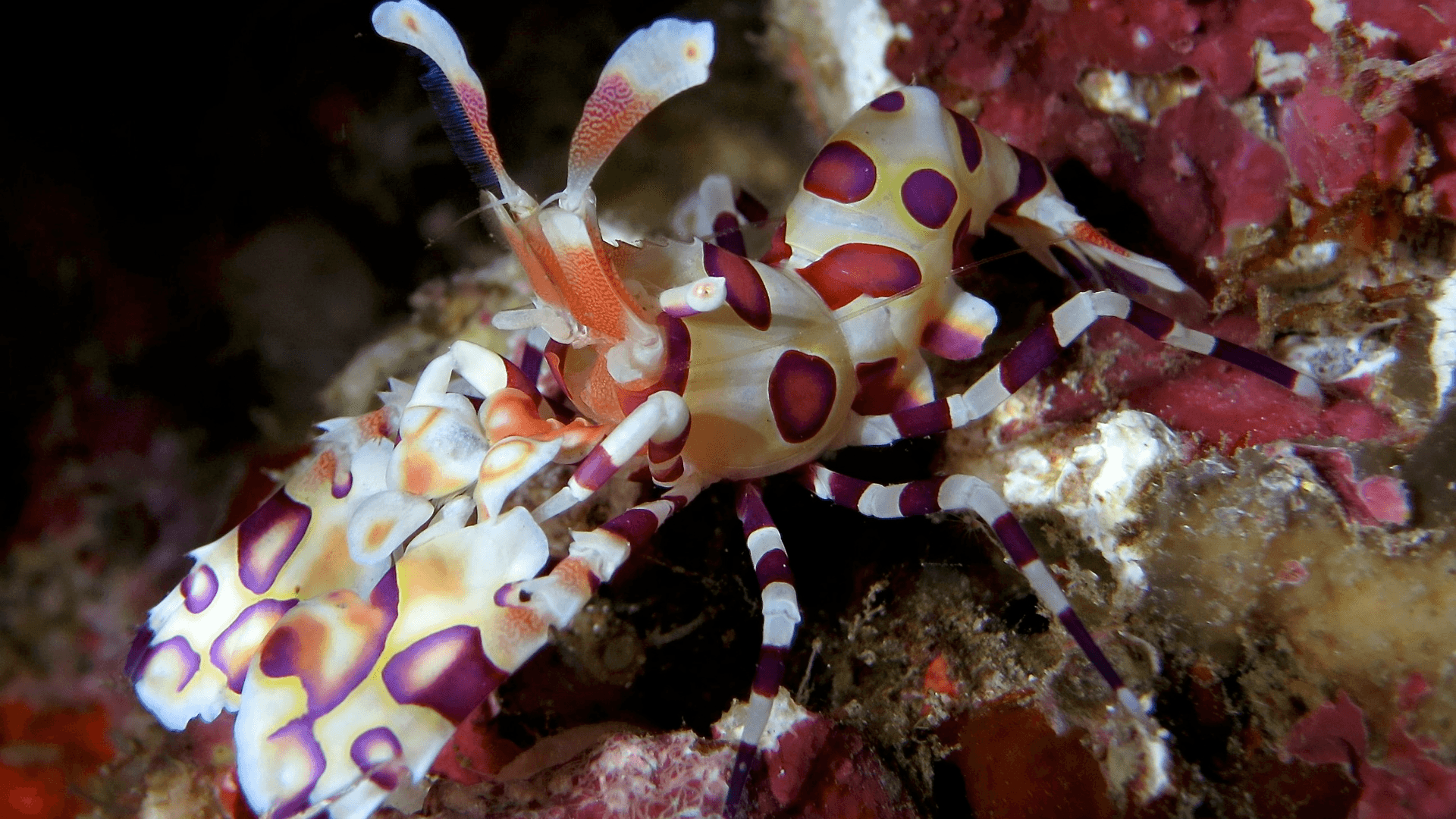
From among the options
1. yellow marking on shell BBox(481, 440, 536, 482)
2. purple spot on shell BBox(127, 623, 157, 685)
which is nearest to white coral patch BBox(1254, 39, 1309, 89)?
yellow marking on shell BBox(481, 440, 536, 482)

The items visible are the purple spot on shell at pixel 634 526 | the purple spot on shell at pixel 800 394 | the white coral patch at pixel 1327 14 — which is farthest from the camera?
the purple spot on shell at pixel 800 394

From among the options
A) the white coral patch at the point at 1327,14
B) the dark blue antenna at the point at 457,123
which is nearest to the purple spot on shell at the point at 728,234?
the dark blue antenna at the point at 457,123

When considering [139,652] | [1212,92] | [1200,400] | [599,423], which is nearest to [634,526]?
[599,423]

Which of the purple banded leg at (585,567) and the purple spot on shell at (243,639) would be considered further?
the purple spot on shell at (243,639)

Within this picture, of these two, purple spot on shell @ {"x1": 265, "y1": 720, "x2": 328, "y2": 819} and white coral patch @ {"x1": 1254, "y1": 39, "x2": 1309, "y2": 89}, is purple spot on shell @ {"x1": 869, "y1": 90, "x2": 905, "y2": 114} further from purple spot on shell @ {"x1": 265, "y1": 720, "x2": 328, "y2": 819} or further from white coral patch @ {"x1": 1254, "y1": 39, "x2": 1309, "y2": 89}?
purple spot on shell @ {"x1": 265, "y1": 720, "x2": 328, "y2": 819}

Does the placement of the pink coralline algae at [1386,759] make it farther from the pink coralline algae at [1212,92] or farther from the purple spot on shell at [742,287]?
the purple spot on shell at [742,287]

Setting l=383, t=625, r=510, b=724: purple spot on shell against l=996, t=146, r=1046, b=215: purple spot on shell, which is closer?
l=383, t=625, r=510, b=724: purple spot on shell
